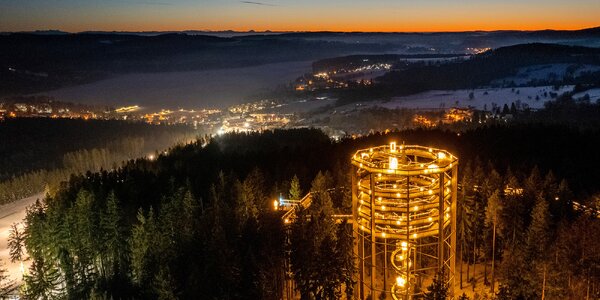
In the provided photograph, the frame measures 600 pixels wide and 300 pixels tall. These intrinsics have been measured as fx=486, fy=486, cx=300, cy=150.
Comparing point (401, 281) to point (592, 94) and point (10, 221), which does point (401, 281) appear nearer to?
point (10, 221)

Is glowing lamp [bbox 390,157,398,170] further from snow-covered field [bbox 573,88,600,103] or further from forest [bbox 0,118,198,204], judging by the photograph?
snow-covered field [bbox 573,88,600,103]

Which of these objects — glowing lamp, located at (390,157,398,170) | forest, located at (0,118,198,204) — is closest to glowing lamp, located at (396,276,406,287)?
glowing lamp, located at (390,157,398,170)

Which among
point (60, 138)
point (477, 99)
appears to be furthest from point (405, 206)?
point (477, 99)

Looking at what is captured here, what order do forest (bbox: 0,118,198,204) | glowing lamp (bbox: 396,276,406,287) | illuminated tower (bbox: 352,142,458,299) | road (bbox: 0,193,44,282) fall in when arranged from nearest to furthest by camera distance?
illuminated tower (bbox: 352,142,458,299)
glowing lamp (bbox: 396,276,406,287)
road (bbox: 0,193,44,282)
forest (bbox: 0,118,198,204)

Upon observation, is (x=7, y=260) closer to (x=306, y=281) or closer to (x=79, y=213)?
(x=79, y=213)

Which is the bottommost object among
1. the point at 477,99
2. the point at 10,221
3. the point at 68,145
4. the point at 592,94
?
the point at 68,145

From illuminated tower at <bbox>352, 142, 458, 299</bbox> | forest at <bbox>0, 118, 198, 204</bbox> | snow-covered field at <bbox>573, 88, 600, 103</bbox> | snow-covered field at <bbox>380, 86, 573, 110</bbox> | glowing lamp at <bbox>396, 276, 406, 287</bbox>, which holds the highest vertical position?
illuminated tower at <bbox>352, 142, 458, 299</bbox>

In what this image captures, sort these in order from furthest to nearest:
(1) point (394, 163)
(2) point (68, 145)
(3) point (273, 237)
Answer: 1. (2) point (68, 145)
2. (3) point (273, 237)
3. (1) point (394, 163)
